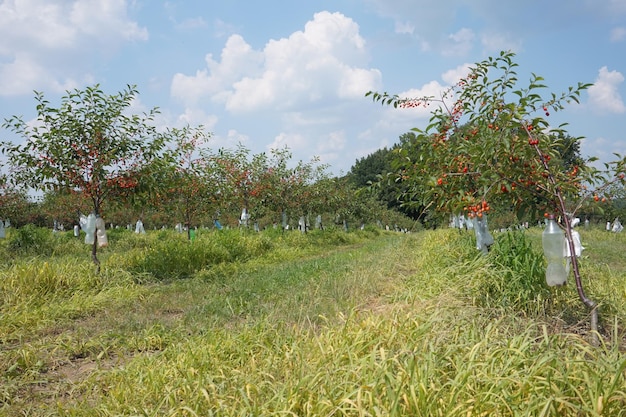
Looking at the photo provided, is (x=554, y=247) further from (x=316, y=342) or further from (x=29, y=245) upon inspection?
(x=29, y=245)

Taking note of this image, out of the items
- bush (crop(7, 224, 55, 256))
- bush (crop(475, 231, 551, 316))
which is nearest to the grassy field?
bush (crop(475, 231, 551, 316))

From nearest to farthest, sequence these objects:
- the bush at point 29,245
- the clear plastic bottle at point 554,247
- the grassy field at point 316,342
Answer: the grassy field at point 316,342, the clear plastic bottle at point 554,247, the bush at point 29,245

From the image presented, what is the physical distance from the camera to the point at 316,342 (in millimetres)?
3615

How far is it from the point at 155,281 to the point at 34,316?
3184mm

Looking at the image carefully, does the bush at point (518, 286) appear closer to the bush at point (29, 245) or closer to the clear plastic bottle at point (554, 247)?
the clear plastic bottle at point (554, 247)

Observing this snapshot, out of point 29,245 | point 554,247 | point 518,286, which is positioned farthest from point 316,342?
point 29,245

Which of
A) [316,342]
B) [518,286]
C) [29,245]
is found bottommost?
[316,342]

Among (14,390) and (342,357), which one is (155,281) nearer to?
(14,390)

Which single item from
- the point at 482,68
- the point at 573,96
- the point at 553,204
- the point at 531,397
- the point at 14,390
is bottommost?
the point at 14,390

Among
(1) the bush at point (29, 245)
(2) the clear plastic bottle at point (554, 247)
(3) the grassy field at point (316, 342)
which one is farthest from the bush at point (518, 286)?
(1) the bush at point (29, 245)

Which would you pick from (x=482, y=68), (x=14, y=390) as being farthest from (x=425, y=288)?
(x=14, y=390)

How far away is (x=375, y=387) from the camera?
252 centimetres

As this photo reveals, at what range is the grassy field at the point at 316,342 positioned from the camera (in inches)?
103

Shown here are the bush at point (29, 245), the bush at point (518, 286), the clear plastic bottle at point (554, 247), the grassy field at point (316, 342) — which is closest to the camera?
the grassy field at point (316, 342)
